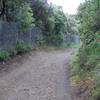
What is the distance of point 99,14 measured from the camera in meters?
14.4

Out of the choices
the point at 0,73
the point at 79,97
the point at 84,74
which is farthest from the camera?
the point at 0,73

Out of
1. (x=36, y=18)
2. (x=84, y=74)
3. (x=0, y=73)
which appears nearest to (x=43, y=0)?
(x=36, y=18)

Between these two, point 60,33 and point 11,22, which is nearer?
point 11,22

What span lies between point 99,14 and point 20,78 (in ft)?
18.3

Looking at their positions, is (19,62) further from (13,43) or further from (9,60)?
(13,43)

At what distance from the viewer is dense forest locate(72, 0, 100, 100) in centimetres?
810

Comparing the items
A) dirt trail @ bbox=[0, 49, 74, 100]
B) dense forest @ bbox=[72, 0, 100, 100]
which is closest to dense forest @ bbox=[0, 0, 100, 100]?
dense forest @ bbox=[72, 0, 100, 100]

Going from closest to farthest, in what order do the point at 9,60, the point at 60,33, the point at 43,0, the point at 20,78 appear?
the point at 20,78 → the point at 9,60 → the point at 43,0 → the point at 60,33

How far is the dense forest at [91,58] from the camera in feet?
26.6

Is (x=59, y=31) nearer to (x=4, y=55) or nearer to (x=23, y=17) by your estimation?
(x=23, y=17)

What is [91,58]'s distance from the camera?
35.1ft

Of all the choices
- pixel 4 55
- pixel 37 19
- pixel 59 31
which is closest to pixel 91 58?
pixel 4 55

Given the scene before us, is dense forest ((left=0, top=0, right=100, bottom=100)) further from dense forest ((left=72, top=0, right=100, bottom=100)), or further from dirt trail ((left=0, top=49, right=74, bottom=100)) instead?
dirt trail ((left=0, top=49, right=74, bottom=100))

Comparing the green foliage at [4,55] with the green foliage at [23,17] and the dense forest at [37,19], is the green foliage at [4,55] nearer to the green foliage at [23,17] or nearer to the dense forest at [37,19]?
the dense forest at [37,19]
